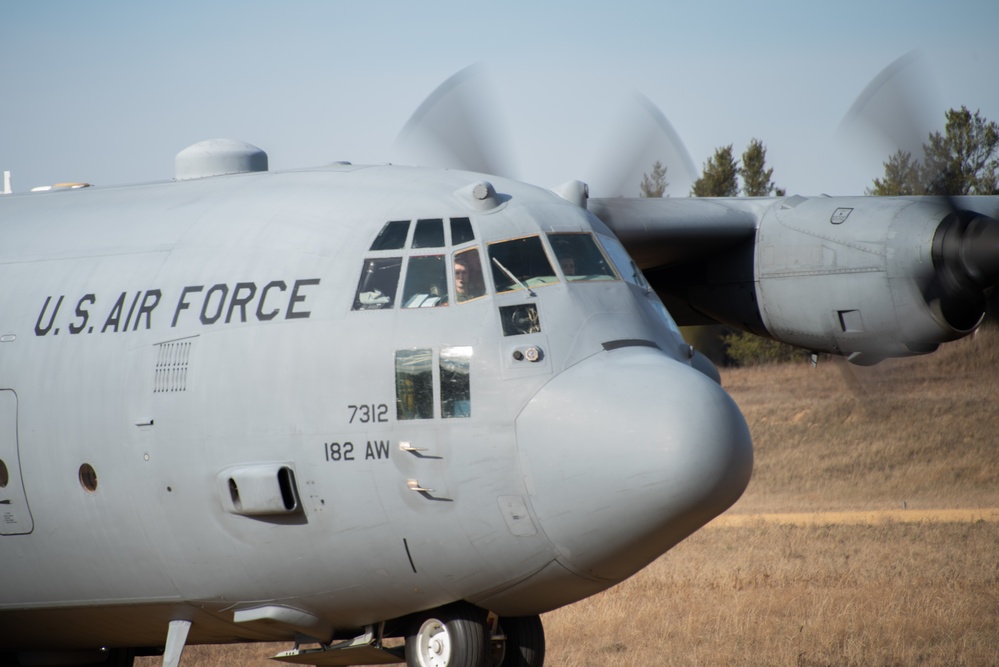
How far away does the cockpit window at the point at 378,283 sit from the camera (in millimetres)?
8633

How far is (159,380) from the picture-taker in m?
8.97

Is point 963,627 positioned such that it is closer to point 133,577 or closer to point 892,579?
point 892,579

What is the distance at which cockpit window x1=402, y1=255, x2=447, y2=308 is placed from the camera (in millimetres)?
8570

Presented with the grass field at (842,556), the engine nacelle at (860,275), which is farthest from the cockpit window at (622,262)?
the grass field at (842,556)

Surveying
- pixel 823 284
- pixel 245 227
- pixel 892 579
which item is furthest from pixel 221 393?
pixel 892 579

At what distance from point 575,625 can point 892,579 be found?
4.90 m

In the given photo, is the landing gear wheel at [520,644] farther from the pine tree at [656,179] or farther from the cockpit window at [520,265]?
the pine tree at [656,179]

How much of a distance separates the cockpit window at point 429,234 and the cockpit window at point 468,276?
0.18m

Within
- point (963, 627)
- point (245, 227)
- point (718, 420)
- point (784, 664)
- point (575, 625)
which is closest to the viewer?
point (718, 420)

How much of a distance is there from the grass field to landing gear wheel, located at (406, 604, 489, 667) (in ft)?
17.9

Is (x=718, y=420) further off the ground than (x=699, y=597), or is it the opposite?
(x=718, y=420)

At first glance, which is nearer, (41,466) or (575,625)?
(41,466)

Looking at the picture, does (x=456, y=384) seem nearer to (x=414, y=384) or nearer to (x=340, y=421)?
(x=414, y=384)

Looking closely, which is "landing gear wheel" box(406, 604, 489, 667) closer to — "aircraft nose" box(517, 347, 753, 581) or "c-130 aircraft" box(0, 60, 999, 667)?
"c-130 aircraft" box(0, 60, 999, 667)
